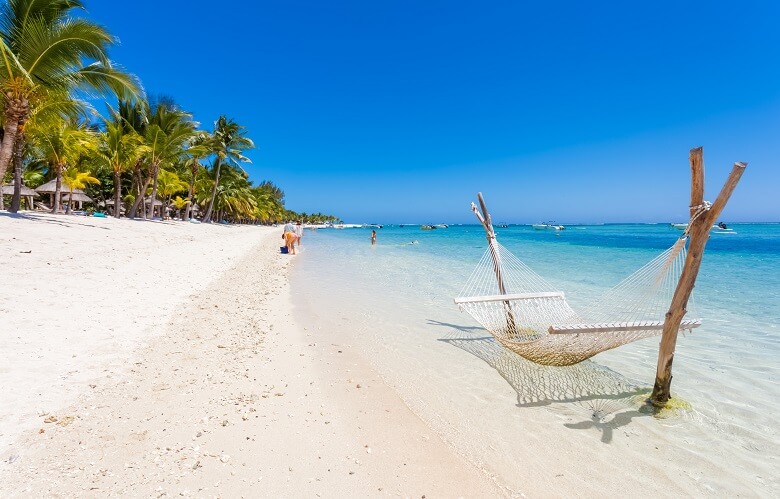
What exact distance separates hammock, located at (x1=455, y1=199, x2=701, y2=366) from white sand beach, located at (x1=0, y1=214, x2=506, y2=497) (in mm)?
1829

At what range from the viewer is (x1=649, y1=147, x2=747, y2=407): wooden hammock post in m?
2.95

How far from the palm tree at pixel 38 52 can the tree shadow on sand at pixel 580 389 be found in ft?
41.6

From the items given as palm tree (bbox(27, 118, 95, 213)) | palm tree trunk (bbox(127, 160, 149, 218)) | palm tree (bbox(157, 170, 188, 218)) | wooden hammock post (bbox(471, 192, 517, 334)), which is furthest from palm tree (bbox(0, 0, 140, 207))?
palm tree (bbox(157, 170, 188, 218))

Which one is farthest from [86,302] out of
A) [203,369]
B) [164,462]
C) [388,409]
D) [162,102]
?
[162,102]

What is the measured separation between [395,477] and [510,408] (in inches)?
62.3

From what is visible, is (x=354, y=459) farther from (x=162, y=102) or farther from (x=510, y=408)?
(x=162, y=102)

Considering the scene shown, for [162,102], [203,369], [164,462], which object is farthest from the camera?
[162,102]

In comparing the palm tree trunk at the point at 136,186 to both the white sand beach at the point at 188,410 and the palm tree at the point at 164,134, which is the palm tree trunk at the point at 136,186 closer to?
the palm tree at the point at 164,134

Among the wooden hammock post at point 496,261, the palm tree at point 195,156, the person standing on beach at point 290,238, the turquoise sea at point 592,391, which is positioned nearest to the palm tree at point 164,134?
the palm tree at point 195,156

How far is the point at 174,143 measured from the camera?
20.6 metres

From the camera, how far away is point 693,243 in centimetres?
313

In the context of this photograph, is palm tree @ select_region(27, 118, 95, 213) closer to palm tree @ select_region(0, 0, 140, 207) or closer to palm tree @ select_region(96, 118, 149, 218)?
palm tree @ select_region(96, 118, 149, 218)

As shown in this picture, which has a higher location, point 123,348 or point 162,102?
point 162,102

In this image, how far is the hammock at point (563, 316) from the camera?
3.60 meters
